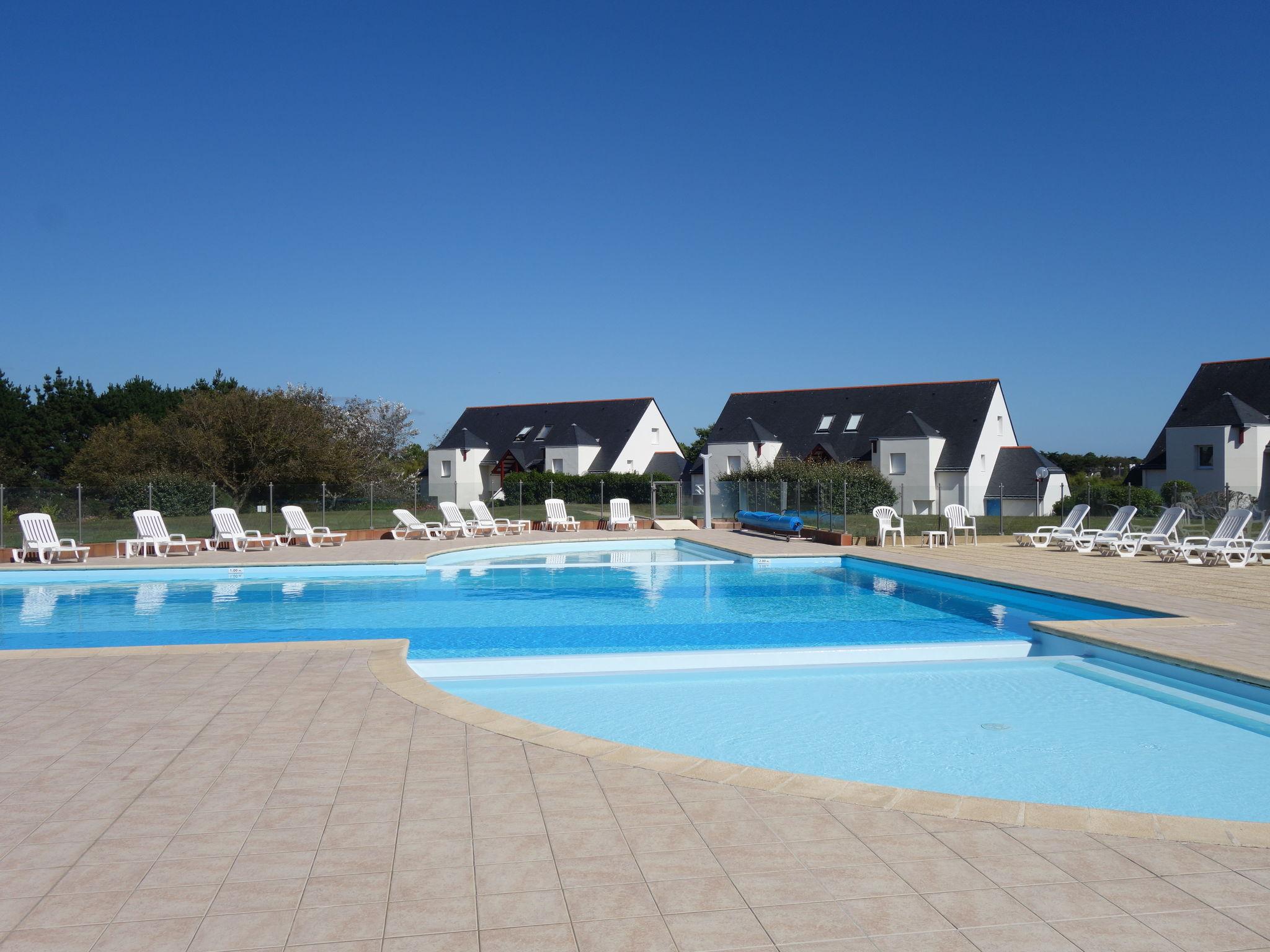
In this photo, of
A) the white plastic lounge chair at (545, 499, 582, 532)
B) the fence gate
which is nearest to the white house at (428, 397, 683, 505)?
the fence gate

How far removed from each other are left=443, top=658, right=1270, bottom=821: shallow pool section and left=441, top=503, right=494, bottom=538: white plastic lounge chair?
47.5ft

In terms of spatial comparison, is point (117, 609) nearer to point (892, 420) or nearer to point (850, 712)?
point (850, 712)

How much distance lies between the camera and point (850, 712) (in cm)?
655

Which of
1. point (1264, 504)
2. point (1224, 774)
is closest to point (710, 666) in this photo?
point (1224, 774)

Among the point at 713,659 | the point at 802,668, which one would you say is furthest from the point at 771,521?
the point at 713,659

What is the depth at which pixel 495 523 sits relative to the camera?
75.2ft

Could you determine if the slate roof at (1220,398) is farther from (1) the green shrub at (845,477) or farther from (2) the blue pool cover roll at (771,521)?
(2) the blue pool cover roll at (771,521)

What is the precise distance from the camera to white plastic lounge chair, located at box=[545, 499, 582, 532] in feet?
78.4

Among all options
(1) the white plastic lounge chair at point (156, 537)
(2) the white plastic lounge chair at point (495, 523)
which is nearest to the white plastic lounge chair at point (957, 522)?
(2) the white plastic lounge chair at point (495, 523)

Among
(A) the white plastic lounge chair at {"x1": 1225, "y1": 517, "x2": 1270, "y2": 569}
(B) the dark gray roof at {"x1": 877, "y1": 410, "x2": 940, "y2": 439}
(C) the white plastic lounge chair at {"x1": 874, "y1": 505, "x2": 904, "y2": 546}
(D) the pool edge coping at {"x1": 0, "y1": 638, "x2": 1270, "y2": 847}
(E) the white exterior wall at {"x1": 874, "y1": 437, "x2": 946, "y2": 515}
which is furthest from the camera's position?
(B) the dark gray roof at {"x1": 877, "y1": 410, "x2": 940, "y2": 439}

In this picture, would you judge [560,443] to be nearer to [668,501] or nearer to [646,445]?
[646,445]

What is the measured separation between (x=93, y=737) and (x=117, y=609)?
25.8 ft

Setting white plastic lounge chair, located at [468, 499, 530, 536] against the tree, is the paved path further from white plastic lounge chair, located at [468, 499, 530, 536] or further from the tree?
the tree

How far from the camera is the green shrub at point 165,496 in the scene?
20.3 m
